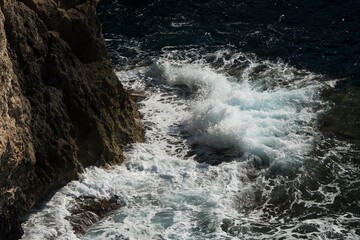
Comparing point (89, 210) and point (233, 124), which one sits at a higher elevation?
point (233, 124)

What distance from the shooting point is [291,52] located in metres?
21.8

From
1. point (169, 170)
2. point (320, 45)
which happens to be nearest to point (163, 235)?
point (169, 170)

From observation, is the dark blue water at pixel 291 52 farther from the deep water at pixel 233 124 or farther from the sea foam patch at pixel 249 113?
the sea foam patch at pixel 249 113

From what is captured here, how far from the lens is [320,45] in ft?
73.0

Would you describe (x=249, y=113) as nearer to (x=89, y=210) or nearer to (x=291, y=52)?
(x=291, y=52)

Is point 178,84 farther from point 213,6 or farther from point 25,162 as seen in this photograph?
point 25,162

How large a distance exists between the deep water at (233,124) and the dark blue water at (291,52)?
4 centimetres

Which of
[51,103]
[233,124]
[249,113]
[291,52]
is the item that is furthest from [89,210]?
[291,52]

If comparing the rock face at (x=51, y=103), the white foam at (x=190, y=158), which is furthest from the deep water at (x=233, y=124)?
the rock face at (x=51, y=103)

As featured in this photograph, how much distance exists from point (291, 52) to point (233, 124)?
601 centimetres

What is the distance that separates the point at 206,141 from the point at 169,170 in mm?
1955

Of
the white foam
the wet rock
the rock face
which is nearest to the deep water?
the white foam

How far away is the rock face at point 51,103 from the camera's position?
456 inches

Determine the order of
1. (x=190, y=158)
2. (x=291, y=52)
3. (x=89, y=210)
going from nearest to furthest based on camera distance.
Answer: (x=89, y=210) → (x=190, y=158) → (x=291, y=52)
